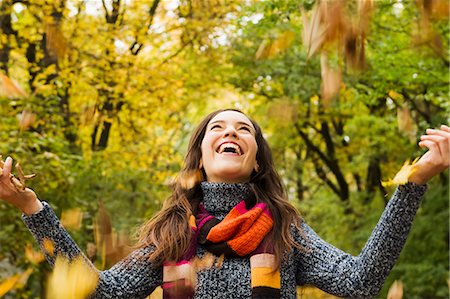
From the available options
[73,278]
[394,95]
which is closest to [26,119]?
[73,278]

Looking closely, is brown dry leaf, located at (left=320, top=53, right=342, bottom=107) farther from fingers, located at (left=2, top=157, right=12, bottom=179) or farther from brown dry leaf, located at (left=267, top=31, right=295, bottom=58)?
fingers, located at (left=2, top=157, right=12, bottom=179)

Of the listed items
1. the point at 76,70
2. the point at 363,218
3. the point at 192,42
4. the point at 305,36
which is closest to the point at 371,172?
the point at 363,218

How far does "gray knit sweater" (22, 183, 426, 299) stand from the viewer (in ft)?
7.82

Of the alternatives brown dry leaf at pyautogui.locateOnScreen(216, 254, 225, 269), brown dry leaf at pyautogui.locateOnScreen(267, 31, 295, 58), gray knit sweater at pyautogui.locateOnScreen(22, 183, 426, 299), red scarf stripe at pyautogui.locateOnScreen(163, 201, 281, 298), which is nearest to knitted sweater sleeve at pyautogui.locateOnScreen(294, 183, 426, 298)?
gray knit sweater at pyautogui.locateOnScreen(22, 183, 426, 299)

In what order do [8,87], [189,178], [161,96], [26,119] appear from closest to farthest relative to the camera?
[189,178]
[8,87]
[26,119]
[161,96]

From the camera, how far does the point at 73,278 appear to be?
2482 millimetres

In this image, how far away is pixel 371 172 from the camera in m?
14.5

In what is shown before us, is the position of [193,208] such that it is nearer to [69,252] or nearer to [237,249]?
[237,249]

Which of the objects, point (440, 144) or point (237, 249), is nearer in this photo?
point (440, 144)

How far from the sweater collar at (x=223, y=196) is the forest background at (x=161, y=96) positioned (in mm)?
4116

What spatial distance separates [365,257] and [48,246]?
102 centimetres

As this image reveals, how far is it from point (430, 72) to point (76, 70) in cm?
448

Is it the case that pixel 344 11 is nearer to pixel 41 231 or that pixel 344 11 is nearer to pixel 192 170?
pixel 192 170

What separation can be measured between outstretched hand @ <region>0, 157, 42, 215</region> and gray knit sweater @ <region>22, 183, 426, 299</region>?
0.03 meters
